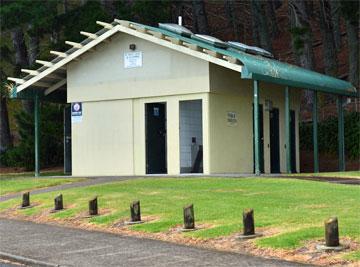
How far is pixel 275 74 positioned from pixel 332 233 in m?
12.4

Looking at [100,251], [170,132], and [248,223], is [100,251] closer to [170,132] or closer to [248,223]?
[248,223]

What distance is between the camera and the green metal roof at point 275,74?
19.8 m

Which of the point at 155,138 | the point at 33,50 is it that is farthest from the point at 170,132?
the point at 33,50

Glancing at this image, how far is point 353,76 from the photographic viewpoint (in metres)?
34.2

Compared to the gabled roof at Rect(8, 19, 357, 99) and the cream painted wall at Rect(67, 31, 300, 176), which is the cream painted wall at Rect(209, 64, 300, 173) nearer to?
the cream painted wall at Rect(67, 31, 300, 176)

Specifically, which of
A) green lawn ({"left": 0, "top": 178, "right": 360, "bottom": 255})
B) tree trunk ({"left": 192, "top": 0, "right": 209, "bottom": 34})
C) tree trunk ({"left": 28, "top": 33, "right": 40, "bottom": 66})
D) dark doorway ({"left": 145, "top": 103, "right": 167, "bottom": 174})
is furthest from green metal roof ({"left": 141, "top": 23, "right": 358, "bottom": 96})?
tree trunk ({"left": 192, "top": 0, "right": 209, "bottom": 34})

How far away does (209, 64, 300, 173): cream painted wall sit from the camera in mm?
21828

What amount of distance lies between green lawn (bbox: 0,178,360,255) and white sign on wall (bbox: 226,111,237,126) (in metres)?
4.18

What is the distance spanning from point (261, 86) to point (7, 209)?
1199 cm

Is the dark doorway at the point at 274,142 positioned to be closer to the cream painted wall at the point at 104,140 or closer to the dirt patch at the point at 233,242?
the cream painted wall at the point at 104,140

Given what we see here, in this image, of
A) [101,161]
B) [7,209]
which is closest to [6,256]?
[7,209]

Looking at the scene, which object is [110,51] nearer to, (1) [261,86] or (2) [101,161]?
(2) [101,161]

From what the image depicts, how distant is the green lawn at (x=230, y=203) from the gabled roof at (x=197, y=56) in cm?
395

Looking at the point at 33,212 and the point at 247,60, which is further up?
the point at 247,60
